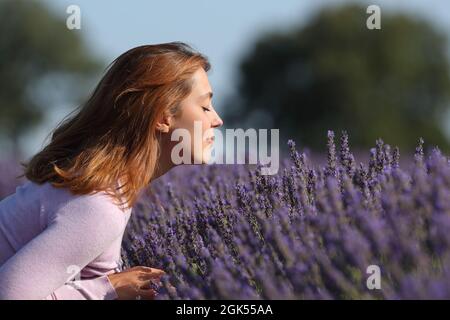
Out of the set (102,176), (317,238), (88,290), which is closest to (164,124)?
(102,176)

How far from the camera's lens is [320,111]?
41.0m

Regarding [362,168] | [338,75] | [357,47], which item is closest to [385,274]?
[362,168]

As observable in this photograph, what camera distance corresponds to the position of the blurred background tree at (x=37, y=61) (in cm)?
4494

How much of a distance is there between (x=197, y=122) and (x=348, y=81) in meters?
38.3

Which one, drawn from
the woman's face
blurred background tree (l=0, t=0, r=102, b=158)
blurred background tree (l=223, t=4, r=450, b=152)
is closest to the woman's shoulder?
the woman's face

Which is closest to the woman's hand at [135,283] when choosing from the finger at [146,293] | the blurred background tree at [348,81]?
the finger at [146,293]

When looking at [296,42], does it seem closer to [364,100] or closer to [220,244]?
[364,100]

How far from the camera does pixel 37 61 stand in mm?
46750

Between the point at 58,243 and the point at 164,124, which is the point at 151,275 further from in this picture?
the point at 164,124

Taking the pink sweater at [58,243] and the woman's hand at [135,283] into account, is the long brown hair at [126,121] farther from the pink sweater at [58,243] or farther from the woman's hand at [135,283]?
the woman's hand at [135,283]

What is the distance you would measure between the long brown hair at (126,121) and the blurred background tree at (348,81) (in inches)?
1367

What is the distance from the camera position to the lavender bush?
98.0 inches

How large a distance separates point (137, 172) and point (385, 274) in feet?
3.33

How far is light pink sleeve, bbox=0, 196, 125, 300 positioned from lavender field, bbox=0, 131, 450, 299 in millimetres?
262
